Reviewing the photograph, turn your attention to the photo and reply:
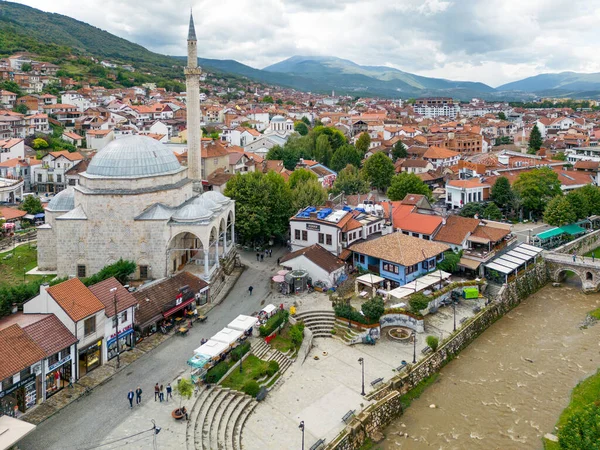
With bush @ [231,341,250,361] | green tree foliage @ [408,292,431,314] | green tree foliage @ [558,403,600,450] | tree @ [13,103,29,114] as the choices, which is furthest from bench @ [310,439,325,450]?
tree @ [13,103,29,114]

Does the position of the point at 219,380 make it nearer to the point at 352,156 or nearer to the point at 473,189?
the point at 473,189

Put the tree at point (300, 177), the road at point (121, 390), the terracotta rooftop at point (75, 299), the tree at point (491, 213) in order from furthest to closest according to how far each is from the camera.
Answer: the tree at point (300, 177)
the tree at point (491, 213)
the terracotta rooftop at point (75, 299)
the road at point (121, 390)

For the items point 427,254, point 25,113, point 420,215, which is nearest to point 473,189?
point 420,215

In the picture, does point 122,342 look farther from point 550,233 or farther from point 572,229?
point 572,229

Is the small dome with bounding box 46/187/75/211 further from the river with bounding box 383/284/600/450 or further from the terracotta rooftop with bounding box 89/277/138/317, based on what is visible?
the river with bounding box 383/284/600/450

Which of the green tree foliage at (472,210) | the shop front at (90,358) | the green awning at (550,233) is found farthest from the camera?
the green tree foliage at (472,210)

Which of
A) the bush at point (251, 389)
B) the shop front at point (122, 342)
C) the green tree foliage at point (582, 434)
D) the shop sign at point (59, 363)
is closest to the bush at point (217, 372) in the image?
the bush at point (251, 389)

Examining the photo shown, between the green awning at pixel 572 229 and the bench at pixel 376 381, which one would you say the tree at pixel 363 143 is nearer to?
the green awning at pixel 572 229

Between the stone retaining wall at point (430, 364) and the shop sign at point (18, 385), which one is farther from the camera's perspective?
the stone retaining wall at point (430, 364)
